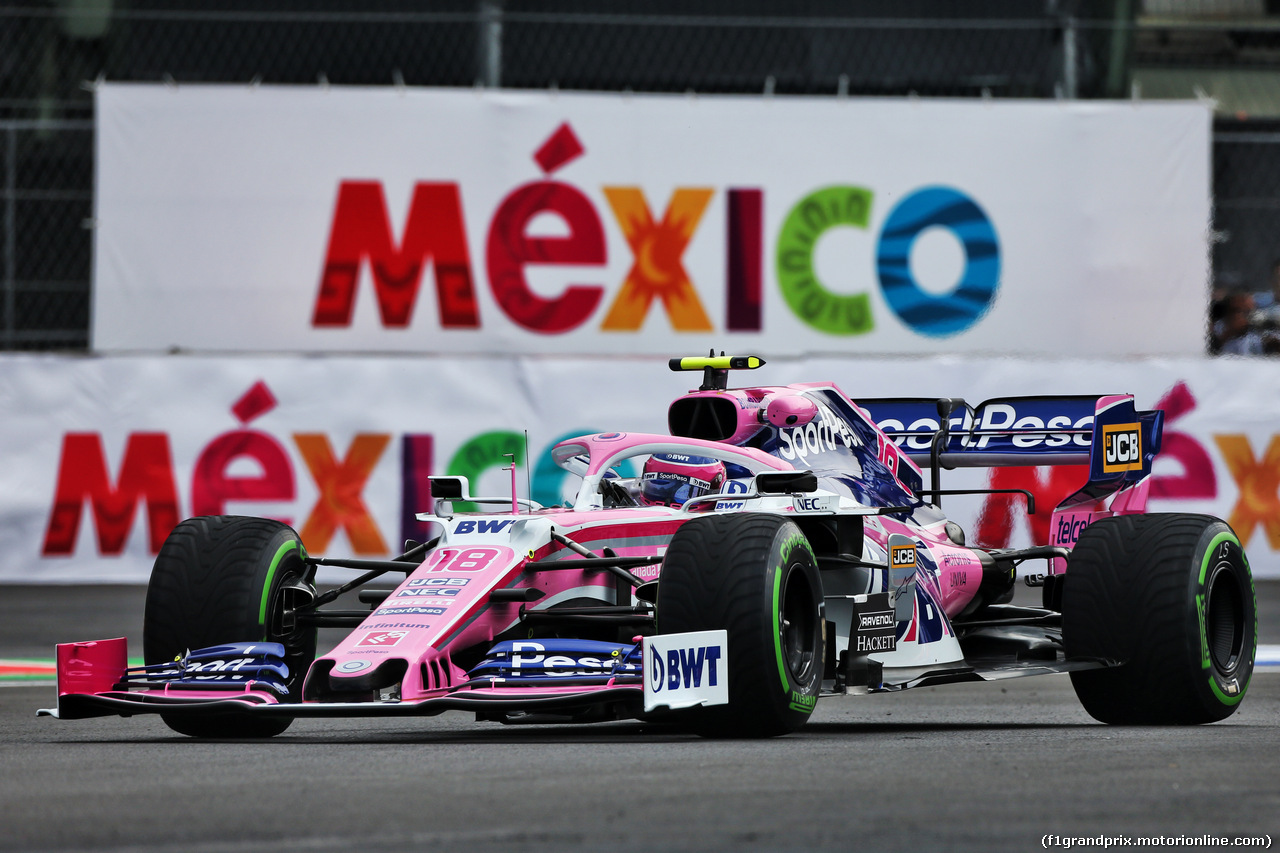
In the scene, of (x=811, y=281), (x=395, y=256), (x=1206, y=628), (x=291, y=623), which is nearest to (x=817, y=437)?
(x=1206, y=628)

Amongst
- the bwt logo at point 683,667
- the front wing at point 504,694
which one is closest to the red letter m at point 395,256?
the front wing at point 504,694

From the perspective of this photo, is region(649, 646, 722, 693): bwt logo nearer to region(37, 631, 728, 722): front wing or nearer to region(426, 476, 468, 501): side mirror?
region(37, 631, 728, 722): front wing

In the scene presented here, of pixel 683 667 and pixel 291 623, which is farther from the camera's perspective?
pixel 291 623

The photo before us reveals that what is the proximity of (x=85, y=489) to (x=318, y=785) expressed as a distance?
9931 millimetres

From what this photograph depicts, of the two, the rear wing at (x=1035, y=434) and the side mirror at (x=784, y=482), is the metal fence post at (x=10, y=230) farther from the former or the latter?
the side mirror at (x=784, y=482)

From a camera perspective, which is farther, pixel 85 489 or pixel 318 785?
pixel 85 489

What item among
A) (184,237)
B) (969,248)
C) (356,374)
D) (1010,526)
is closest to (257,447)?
(356,374)

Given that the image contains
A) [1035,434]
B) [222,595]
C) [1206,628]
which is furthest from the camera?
[1035,434]

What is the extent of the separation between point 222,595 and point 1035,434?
4.33 meters

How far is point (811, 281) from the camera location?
15883mm

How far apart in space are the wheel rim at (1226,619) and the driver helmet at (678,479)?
7.50 ft

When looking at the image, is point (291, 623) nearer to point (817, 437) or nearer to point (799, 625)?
point (799, 625)

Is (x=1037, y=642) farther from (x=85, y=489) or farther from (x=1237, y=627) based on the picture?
(x=85, y=489)

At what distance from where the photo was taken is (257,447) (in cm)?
1513
